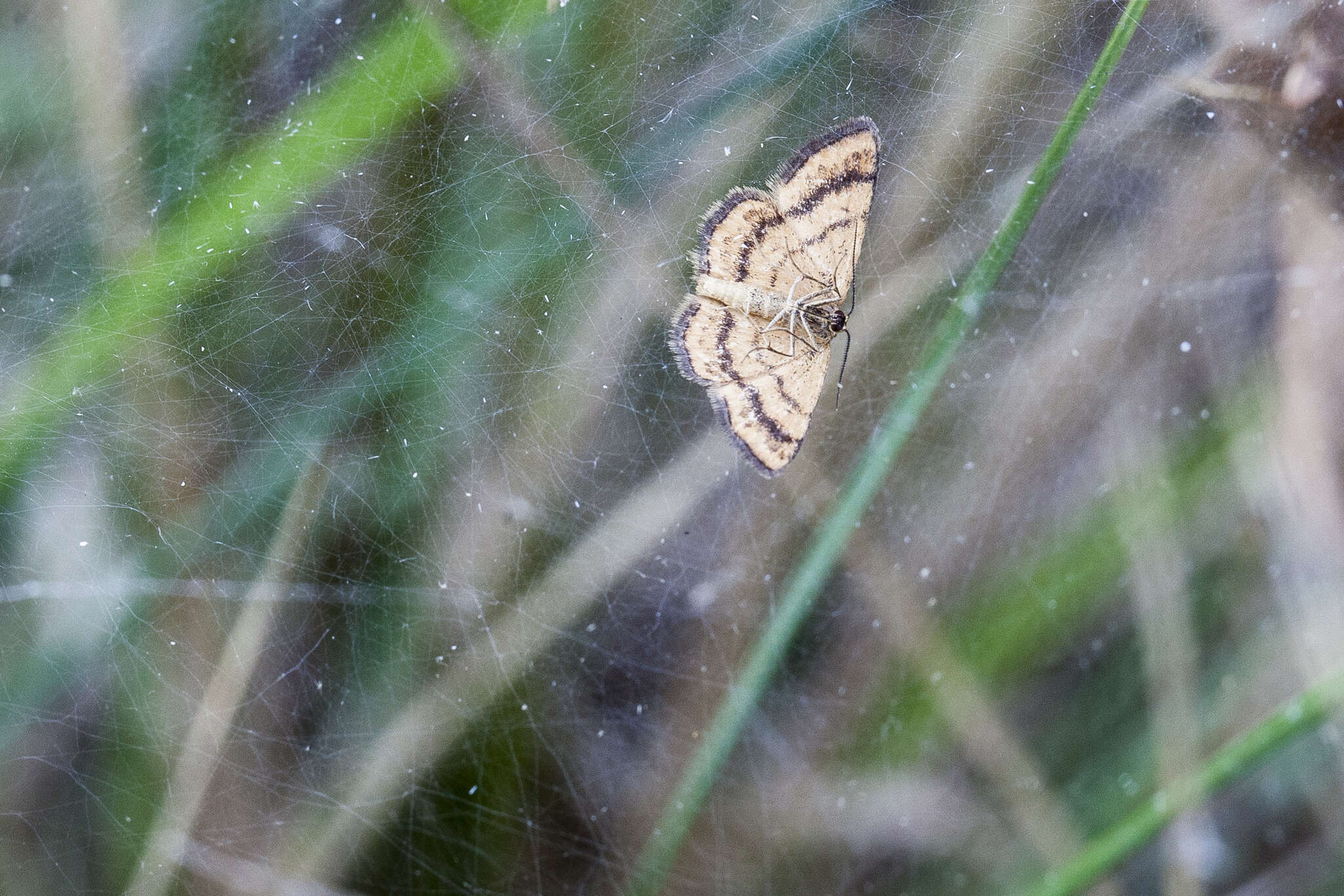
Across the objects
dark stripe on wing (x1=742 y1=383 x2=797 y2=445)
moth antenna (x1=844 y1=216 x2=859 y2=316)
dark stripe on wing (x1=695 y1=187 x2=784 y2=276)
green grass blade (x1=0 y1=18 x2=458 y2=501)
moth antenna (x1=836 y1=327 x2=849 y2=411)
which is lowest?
moth antenna (x1=836 y1=327 x2=849 y2=411)

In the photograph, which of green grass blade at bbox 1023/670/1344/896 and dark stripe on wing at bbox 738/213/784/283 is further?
green grass blade at bbox 1023/670/1344/896

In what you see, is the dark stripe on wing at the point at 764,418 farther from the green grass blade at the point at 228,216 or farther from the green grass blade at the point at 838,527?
the green grass blade at the point at 228,216

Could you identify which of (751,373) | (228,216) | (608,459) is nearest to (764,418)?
(751,373)

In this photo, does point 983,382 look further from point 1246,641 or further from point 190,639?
point 190,639

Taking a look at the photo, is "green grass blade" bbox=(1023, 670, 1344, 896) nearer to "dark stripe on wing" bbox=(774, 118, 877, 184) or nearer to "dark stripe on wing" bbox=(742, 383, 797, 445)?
"dark stripe on wing" bbox=(742, 383, 797, 445)

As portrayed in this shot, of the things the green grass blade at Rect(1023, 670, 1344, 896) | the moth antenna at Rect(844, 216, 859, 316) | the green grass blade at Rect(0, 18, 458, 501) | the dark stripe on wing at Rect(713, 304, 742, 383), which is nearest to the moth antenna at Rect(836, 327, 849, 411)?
the moth antenna at Rect(844, 216, 859, 316)
